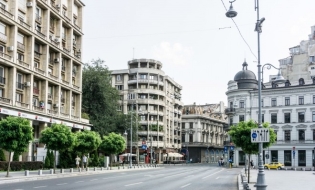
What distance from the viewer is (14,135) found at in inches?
1205

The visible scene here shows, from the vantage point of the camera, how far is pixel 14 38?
4350 centimetres

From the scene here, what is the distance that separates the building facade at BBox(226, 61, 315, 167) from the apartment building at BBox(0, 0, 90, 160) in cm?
3103

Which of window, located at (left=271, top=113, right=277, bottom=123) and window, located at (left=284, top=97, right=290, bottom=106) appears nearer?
window, located at (left=284, top=97, right=290, bottom=106)

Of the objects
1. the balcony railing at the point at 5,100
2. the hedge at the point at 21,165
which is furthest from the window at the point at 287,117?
the balcony railing at the point at 5,100

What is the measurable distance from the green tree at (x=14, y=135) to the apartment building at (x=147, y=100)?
191ft

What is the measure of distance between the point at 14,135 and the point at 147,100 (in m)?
63.5

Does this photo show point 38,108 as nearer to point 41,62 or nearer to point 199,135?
point 41,62

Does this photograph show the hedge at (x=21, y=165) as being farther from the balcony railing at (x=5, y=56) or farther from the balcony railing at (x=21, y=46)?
the balcony railing at (x=21, y=46)

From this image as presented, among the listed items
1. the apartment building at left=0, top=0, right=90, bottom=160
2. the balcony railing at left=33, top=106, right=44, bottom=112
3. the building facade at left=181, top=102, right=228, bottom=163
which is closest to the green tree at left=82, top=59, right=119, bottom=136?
the apartment building at left=0, top=0, right=90, bottom=160

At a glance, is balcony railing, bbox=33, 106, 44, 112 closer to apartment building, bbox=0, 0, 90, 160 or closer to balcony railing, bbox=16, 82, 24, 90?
apartment building, bbox=0, 0, 90, 160

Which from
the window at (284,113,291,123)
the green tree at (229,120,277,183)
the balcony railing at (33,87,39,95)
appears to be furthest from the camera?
the window at (284,113,291,123)

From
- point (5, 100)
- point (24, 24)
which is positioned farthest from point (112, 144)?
point (24, 24)

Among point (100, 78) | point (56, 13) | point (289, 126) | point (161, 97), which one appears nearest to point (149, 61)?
point (161, 97)

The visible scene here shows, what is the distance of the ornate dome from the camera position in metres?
78.6
